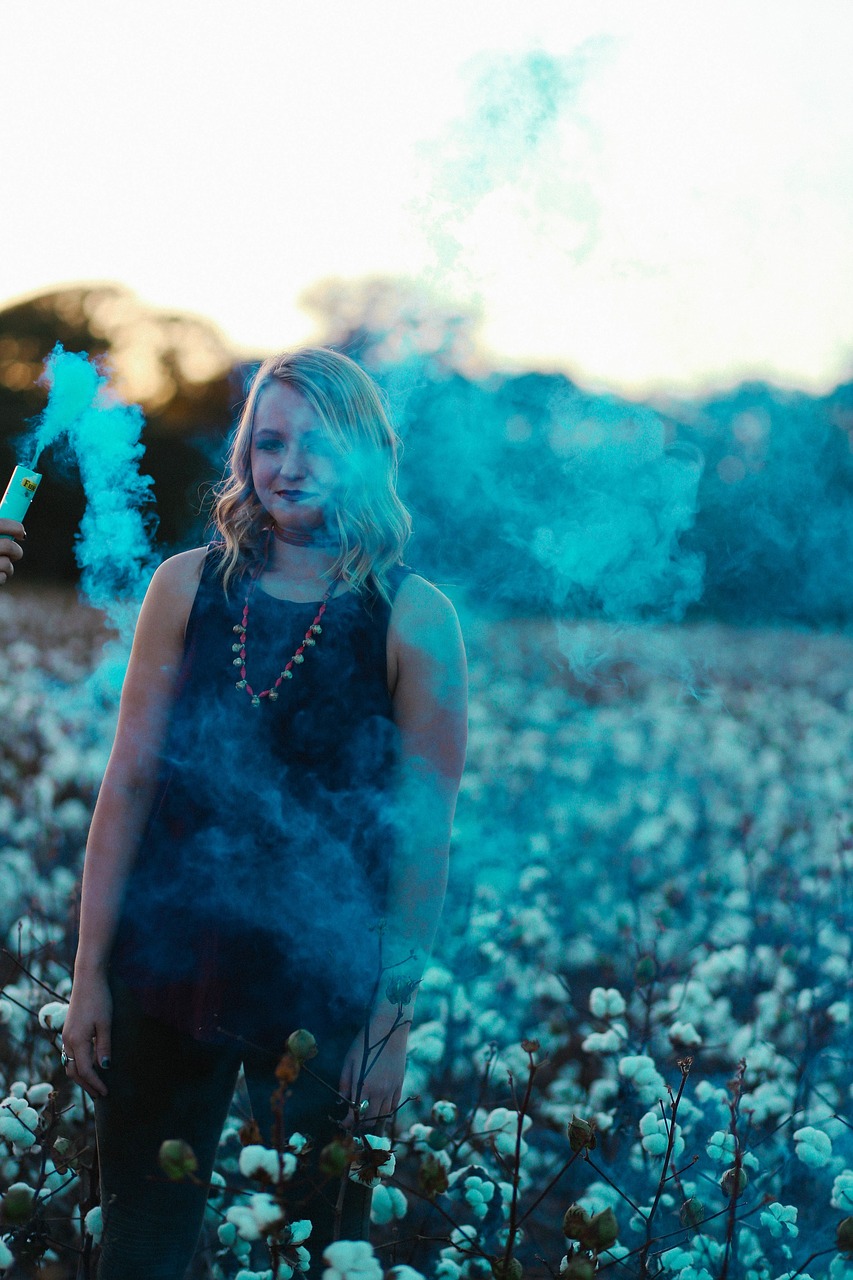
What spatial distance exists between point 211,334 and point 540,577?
1242 millimetres

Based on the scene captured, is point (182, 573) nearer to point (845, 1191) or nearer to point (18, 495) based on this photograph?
point (18, 495)

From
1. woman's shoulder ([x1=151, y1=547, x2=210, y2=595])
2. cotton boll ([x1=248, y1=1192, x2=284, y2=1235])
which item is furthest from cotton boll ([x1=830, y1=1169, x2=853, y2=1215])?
woman's shoulder ([x1=151, y1=547, x2=210, y2=595])

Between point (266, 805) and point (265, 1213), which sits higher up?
point (266, 805)

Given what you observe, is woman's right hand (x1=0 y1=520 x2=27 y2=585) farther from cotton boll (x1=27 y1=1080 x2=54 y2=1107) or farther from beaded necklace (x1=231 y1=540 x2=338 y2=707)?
cotton boll (x1=27 y1=1080 x2=54 y2=1107)

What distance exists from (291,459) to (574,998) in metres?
3.06

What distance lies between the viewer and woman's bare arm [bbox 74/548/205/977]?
1685mm

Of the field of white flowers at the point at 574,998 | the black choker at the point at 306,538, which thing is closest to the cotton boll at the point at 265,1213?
the field of white flowers at the point at 574,998

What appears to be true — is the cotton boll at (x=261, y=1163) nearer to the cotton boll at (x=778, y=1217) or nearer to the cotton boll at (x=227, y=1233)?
the cotton boll at (x=227, y=1233)

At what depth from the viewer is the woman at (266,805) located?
1.67m

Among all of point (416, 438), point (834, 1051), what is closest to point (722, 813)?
point (834, 1051)

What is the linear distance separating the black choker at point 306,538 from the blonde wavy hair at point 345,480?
19 millimetres

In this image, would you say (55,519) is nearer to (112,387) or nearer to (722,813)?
(112,387)

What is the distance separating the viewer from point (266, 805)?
5.78 ft

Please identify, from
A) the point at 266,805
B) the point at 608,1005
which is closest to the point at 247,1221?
the point at 266,805
